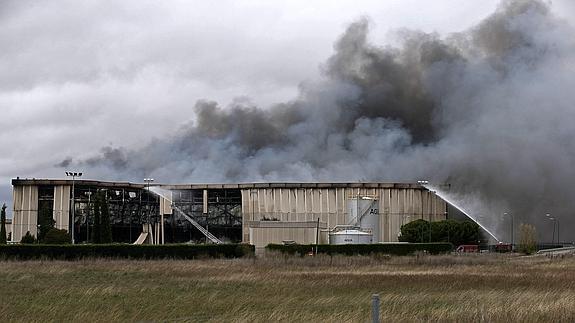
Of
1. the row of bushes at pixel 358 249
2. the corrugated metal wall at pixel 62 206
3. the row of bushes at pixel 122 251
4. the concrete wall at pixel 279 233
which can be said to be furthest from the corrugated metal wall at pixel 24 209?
the row of bushes at pixel 122 251

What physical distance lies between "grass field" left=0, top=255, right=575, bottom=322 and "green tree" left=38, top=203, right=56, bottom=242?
5533 cm

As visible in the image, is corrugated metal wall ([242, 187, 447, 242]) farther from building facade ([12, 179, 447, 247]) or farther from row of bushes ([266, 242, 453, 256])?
row of bushes ([266, 242, 453, 256])

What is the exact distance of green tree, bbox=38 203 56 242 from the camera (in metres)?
95.1

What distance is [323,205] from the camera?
367 ft

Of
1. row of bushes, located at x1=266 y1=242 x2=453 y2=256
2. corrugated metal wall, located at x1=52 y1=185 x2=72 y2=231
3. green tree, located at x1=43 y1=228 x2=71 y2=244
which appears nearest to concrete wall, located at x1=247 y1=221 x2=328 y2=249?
row of bushes, located at x1=266 y1=242 x2=453 y2=256

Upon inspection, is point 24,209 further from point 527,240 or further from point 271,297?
point 271,297

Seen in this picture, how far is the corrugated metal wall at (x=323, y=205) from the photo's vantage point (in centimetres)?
11125

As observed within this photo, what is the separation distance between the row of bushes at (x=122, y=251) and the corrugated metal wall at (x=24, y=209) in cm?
4716

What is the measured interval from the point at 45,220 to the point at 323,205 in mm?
36714

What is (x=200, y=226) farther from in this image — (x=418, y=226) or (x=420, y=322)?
(x=420, y=322)

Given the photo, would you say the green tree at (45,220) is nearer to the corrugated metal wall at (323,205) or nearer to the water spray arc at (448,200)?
the corrugated metal wall at (323,205)

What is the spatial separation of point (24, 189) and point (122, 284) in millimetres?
80595

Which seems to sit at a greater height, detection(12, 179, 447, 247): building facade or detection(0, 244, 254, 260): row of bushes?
detection(12, 179, 447, 247): building facade

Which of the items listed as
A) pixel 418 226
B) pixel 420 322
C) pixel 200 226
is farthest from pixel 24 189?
pixel 420 322
